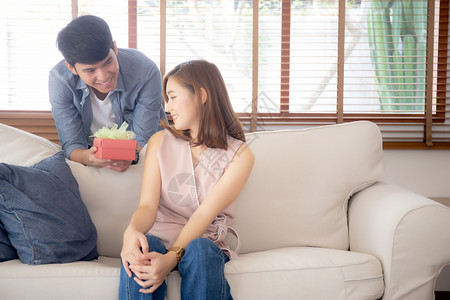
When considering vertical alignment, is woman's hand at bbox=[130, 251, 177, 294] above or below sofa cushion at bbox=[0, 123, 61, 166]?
below

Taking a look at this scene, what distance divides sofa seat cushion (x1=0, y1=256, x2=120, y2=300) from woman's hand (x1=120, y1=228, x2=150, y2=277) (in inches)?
5.3

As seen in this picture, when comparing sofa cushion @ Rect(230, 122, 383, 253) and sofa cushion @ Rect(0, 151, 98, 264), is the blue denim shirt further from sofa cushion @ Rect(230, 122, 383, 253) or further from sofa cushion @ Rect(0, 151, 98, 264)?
sofa cushion @ Rect(230, 122, 383, 253)

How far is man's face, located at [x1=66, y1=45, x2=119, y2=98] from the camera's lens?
5.84ft

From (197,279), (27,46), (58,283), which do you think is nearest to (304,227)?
(197,279)

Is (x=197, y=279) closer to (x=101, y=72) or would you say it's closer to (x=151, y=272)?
(x=151, y=272)

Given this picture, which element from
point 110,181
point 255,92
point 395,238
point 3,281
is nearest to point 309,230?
point 395,238

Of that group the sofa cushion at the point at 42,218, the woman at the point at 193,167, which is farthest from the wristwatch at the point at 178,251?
the sofa cushion at the point at 42,218

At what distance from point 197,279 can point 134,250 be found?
204 mm

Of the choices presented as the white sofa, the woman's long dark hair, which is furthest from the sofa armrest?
the woman's long dark hair

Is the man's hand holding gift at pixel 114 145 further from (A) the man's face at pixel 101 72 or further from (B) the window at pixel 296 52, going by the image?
(B) the window at pixel 296 52

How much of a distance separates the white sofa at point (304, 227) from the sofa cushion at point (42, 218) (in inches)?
2.1

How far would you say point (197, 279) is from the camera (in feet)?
4.20

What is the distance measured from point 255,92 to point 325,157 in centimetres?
149

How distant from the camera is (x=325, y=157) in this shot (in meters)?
1.81
